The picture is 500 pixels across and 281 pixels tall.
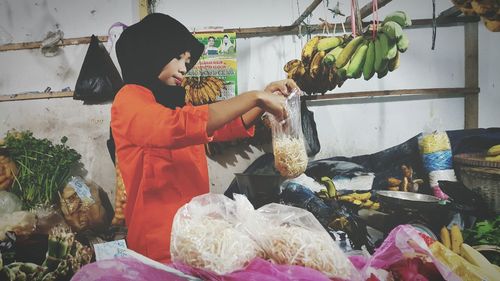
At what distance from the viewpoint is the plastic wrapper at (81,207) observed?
1838mm

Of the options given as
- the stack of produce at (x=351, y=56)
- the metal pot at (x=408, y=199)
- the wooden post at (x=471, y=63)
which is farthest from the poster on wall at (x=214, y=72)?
the wooden post at (x=471, y=63)

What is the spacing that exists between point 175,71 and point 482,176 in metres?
1.65

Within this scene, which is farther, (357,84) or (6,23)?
(357,84)

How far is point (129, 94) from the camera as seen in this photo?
5.56 ft

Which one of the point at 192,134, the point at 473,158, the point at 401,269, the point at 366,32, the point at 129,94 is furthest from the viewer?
the point at 473,158

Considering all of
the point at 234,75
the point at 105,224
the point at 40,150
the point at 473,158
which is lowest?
the point at 105,224

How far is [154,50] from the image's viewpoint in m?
1.72

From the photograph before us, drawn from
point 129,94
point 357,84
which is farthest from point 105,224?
point 357,84

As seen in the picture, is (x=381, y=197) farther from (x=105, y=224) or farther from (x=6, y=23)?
(x=6, y=23)

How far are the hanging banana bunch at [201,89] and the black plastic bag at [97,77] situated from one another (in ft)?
1.08

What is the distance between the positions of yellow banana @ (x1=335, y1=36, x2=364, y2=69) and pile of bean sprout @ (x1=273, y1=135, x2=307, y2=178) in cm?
49

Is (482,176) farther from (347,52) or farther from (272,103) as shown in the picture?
(272,103)

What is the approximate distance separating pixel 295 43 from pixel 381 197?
932 mm

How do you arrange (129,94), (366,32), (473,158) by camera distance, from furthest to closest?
(473,158)
(366,32)
(129,94)
